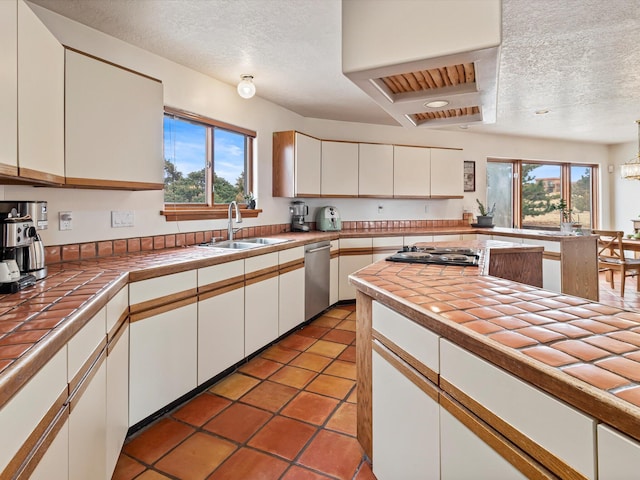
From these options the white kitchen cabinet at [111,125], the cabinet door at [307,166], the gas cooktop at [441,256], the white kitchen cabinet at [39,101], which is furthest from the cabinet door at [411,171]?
the white kitchen cabinet at [39,101]

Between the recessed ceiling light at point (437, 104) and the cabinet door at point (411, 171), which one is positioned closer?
the recessed ceiling light at point (437, 104)

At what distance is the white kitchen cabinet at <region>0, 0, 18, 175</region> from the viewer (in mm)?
1334

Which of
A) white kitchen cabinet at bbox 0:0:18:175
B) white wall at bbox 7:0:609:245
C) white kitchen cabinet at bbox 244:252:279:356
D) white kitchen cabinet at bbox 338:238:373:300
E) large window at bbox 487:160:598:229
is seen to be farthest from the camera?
large window at bbox 487:160:598:229

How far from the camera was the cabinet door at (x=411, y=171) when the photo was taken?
16.0 feet

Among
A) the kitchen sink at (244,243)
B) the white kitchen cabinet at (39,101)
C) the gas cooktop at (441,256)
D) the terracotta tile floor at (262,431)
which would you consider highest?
the white kitchen cabinet at (39,101)

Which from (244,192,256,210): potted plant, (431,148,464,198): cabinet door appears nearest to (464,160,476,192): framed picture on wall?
(431,148,464,198): cabinet door

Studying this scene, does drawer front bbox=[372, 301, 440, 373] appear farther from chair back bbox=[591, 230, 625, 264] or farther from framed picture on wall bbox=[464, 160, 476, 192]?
framed picture on wall bbox=[464, 160, 476, 192]

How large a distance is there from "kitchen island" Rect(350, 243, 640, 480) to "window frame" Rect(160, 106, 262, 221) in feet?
6.16

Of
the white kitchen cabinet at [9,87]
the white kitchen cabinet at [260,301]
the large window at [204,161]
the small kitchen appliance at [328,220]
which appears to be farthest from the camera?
the small kitchen appliance at [328,220]

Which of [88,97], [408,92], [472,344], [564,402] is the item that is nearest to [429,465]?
[472,344]

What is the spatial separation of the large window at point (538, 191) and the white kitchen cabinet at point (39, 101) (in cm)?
581

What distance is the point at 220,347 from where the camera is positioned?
2.47 meters

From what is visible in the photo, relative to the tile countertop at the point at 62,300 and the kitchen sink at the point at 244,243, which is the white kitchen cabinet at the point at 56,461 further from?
the kitchen sink at the point at 244,243

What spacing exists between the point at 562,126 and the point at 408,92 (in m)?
Result: 4.75
